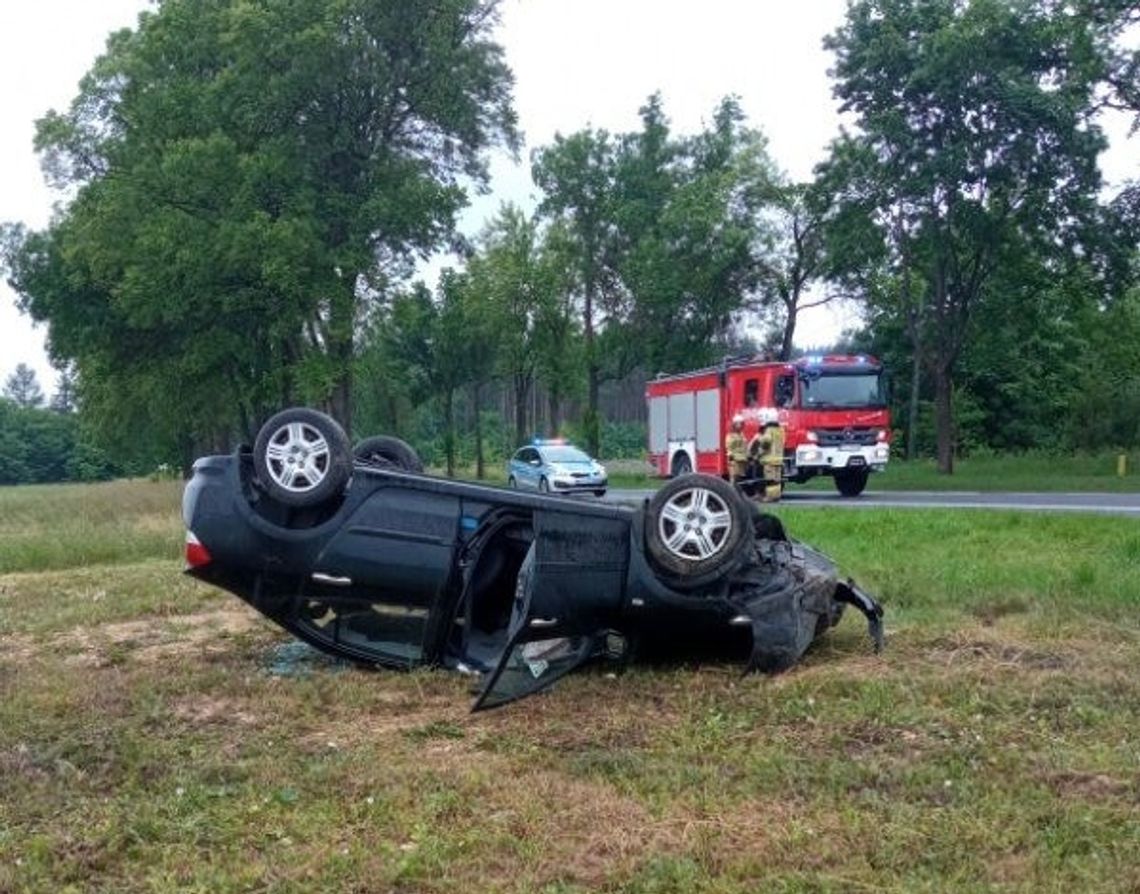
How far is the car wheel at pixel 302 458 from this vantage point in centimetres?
658

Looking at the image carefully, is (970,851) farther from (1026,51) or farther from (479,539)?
(1026,51)

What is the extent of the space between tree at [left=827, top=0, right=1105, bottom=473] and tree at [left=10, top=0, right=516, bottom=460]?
393 inches

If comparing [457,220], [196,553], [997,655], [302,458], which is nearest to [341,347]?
[457,220]

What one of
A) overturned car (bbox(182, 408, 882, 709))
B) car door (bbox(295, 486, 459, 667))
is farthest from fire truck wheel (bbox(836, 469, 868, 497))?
car door (bbox(295, 486, 459, 667))

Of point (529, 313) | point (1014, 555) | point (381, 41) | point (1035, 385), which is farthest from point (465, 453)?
point (1014, 555)

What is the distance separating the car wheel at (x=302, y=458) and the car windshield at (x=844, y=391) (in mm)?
17198

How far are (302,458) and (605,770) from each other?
2.72m

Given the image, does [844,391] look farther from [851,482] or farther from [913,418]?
[913,418]

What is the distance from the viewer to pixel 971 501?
20.2 meters

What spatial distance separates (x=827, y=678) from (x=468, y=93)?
2882 cm

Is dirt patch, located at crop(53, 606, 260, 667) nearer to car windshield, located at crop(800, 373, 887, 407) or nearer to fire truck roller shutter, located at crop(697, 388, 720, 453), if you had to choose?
car windshield, located at crop(800, 373, 887, 407)

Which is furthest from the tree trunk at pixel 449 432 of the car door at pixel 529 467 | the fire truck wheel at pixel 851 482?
the fire truck wheel at pixel 851 482

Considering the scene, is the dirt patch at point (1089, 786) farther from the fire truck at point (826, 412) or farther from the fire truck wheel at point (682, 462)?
the fire truck wheel at point (682, 462)

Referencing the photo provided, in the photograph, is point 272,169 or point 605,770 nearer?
point 605,770
